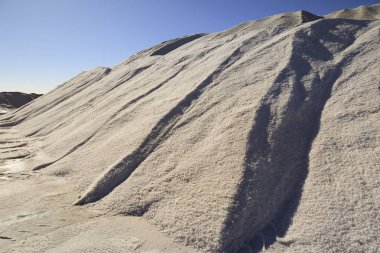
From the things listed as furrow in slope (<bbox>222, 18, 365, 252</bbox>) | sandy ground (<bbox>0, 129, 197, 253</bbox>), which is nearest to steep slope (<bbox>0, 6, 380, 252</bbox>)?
furrow in slope (<bbox>222, 18, 365, 252</bbox>)

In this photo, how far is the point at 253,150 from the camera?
2.75 metres

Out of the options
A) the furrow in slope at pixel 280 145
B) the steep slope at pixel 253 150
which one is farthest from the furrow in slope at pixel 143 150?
the furrow in slope at pixel 280 145

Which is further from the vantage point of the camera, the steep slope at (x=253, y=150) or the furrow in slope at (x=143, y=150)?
the furrow in slope at (x=143, y=150)

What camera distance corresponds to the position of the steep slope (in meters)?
2.14

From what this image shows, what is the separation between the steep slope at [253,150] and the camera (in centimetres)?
214

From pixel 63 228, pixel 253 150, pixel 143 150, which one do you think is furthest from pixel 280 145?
pixel 63 228

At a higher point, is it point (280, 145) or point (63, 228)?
point (280, 145)

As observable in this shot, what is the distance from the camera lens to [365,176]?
2.29 meters

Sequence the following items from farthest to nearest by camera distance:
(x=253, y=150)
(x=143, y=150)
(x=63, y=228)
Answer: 1. (x=143, y=150)
2. (x=253, y=150)
3. (x=63, y=228)

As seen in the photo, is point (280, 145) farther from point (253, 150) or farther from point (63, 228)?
point (63, 228)

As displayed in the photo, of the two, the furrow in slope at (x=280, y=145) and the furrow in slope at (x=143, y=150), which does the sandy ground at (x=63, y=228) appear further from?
the furrow in slope at (x=280, y=145)

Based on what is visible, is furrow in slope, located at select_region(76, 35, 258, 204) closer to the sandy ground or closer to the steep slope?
the steep slope

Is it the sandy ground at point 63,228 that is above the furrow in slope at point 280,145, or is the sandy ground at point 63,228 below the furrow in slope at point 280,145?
below

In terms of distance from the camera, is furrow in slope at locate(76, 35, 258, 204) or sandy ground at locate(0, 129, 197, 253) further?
furrow in slope at locate(76, 35, 258, 204)
